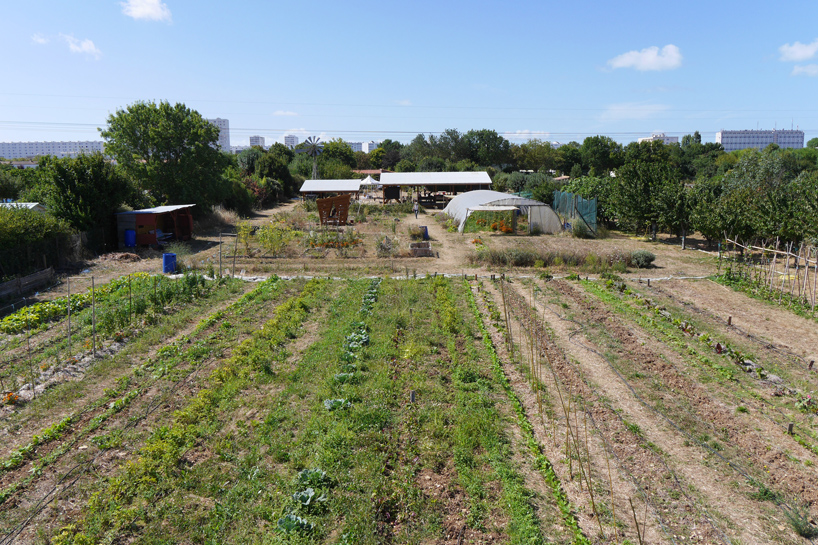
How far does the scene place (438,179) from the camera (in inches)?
1810

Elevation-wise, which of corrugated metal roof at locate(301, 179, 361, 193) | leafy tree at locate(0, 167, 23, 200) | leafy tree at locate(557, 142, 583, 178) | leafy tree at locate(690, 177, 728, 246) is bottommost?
leafy tree at locate(690, 177, 728, 246)

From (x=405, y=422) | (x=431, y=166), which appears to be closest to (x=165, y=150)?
(x=405, y=422)

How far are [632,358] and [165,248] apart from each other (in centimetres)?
2000

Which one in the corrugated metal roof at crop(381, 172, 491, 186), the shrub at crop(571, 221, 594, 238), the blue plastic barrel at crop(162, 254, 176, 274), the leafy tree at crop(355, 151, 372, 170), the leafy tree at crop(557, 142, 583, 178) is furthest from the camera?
the leafy tree at crop(355, 151, 372, 170)

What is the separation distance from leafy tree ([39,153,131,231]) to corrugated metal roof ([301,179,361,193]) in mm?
23060

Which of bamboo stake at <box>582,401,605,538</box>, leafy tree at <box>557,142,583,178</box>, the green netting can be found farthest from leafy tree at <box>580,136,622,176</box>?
bamboo stake at <box>582,401,605,538</box>

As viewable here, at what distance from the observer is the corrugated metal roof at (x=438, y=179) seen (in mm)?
44562

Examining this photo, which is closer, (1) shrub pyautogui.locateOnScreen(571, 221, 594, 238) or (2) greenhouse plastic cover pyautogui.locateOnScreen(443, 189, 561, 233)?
(1) shrub pyautogui.locateOnScreen(571, 221, 594, 238)

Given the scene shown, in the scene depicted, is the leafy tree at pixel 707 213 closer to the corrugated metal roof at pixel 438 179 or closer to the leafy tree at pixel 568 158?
the corrugated metal roof at pixel 438 179

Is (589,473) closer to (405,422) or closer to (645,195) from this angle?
(405,422)

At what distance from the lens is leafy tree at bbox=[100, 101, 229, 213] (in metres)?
28.9

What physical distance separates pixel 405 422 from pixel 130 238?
2022 centimetres

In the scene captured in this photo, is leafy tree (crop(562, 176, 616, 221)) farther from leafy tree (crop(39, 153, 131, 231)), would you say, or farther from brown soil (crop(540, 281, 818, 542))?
leafy tree (crop(39, 153, 131, 231))

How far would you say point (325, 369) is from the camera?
9.31 metres
